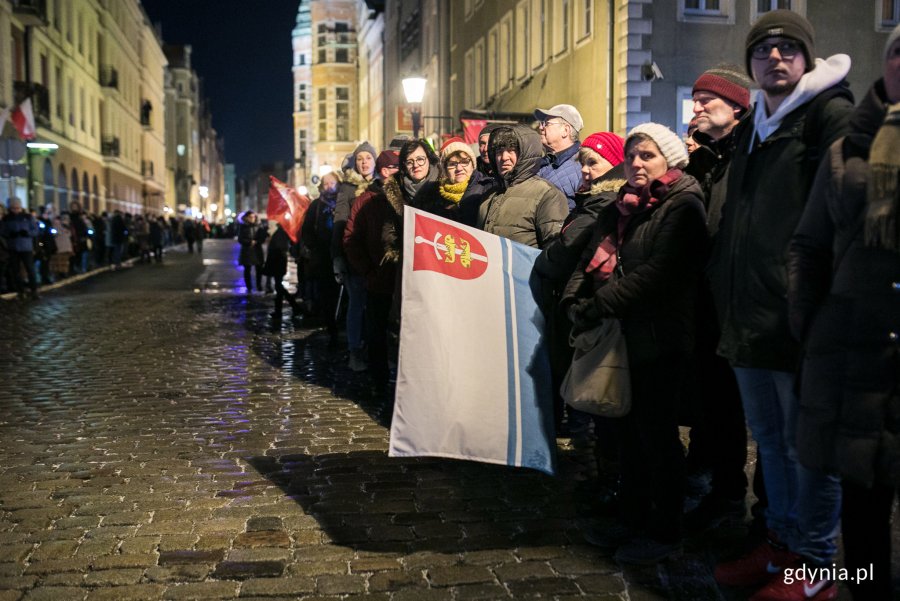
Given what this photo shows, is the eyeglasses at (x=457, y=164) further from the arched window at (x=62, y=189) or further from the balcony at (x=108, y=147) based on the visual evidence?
the balcony at (x=108, y=147)

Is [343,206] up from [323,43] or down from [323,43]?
down

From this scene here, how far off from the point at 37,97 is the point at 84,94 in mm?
13192

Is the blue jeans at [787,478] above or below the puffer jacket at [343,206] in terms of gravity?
below

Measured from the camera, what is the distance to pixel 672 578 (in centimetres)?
390

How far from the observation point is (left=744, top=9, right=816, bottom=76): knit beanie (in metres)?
3.54

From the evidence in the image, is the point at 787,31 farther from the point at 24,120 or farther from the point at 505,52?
the point at 24,120

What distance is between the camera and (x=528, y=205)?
5434 millimetres

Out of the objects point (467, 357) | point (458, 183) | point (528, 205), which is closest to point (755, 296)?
point (467, 357)

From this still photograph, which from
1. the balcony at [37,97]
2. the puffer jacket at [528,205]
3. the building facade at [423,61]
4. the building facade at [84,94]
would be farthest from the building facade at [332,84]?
the puffer jacket at [528,205]

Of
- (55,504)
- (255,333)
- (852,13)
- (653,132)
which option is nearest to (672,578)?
(653,132)

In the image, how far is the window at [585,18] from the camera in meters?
20.0

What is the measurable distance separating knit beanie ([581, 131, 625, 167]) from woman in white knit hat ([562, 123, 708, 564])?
878 mm

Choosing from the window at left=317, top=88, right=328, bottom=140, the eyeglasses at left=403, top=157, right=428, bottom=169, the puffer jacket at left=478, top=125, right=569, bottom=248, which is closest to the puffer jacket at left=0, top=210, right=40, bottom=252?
the eyeglasses at left=403, top=157, right=428, bottom=169

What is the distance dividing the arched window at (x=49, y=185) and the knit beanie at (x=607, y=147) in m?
36.1
